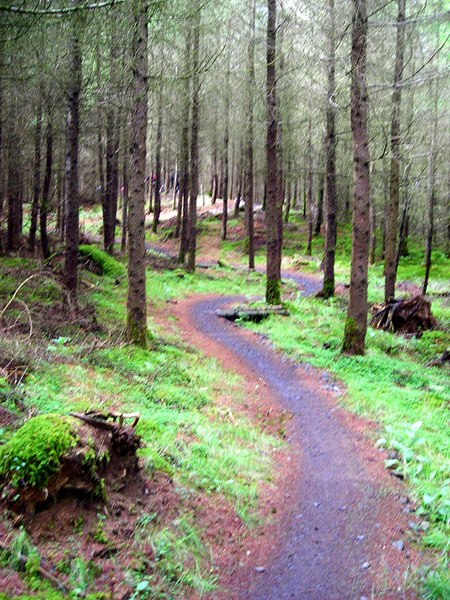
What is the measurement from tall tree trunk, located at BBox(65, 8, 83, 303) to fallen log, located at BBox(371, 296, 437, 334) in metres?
9.70

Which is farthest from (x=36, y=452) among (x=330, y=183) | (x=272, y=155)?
(x=330, y=183)

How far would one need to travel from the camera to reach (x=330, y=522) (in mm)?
5820

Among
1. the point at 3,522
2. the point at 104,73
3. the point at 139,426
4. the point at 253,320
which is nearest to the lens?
the point at 3,522

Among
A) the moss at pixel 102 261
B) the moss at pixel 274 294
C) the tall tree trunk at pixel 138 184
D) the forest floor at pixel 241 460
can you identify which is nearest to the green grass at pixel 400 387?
the forest floor at pixel 241 460

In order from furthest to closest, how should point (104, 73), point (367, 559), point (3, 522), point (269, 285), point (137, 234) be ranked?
1. point (269, 285)
2. point (104, 73)
3. point (137, 234)
4. point (367, 559)
5. point (3, 522)

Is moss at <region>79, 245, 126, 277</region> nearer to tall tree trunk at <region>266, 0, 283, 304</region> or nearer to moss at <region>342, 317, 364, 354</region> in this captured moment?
tall tree trunk at <region>266, 0, 283, 304</region>

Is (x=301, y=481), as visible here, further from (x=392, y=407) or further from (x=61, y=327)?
(x=61, y=327)

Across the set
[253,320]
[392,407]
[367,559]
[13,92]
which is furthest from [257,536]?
[13,92]

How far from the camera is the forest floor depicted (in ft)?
14.9

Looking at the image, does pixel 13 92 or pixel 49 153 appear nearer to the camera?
pixel 13 92

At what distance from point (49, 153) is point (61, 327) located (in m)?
8.05

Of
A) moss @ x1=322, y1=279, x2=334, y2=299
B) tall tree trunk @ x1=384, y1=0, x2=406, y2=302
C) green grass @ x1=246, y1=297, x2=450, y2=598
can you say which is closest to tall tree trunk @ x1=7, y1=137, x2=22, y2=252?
green grass @ x1=246, y1=297, x2=450, y2=598

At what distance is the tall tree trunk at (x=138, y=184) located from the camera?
9.90 metres

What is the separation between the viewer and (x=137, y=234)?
1044 centimetres
